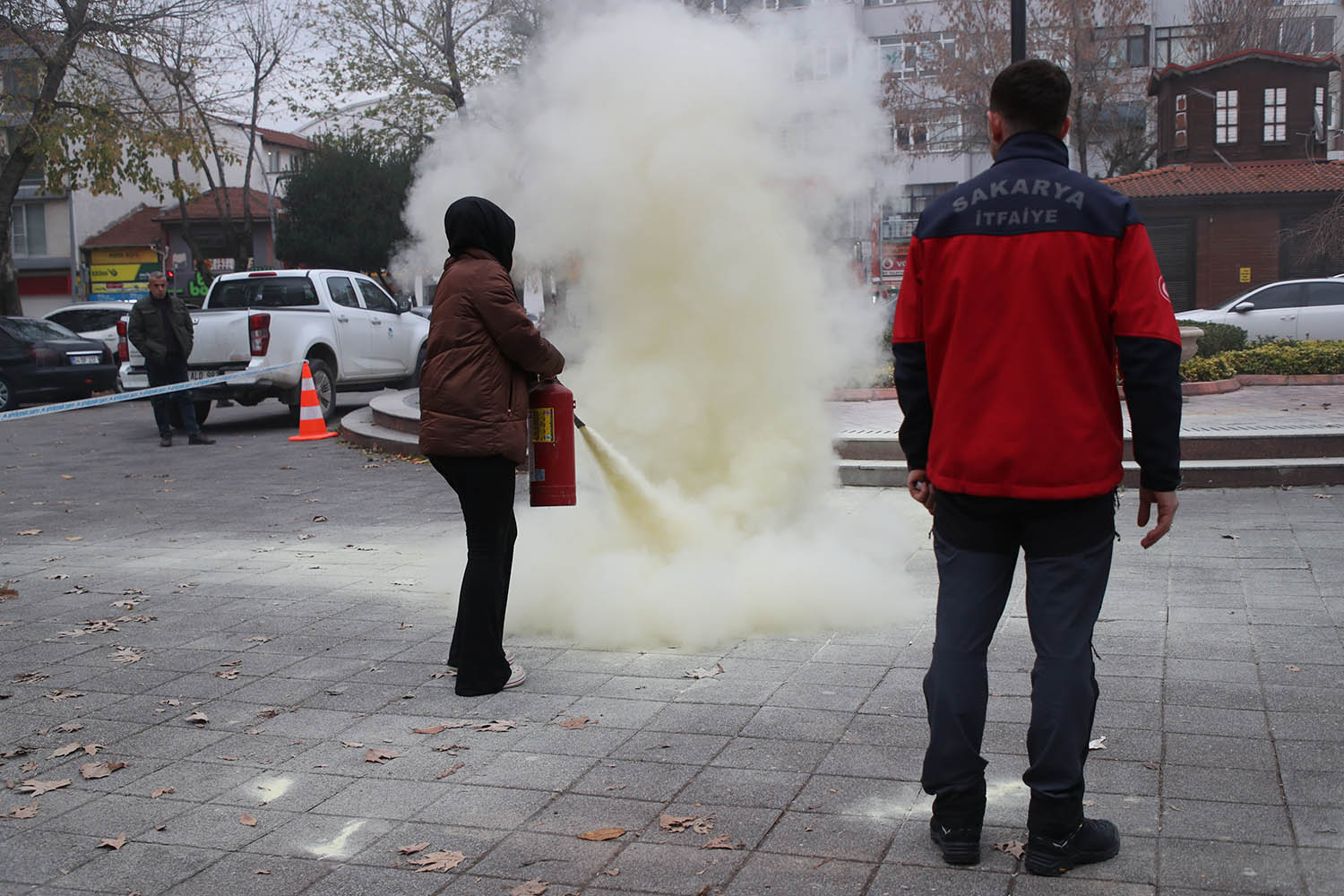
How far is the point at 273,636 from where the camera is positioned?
18.6 ft

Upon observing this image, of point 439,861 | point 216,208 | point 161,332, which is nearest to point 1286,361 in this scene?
point 161,332

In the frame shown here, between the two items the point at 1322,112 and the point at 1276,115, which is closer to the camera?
the point at 1276,115

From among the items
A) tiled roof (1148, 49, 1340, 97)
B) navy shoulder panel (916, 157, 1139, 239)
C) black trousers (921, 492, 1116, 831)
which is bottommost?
black trousers (921, 492, 1116, 831)

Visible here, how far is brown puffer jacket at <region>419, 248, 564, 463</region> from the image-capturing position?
4520 mm

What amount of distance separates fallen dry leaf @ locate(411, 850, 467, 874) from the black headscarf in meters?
2.32

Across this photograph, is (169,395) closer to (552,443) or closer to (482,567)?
(552,443)

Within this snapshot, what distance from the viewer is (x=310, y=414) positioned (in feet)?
47.6

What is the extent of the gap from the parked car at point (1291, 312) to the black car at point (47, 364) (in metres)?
18.5

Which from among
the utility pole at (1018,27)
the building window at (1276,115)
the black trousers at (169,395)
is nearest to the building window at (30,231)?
the black trousers at (169,395)

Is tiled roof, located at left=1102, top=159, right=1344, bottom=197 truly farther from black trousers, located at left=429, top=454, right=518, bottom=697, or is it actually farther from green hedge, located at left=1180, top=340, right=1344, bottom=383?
black trousers, located at left=429, top=454, right=518, bottom=697

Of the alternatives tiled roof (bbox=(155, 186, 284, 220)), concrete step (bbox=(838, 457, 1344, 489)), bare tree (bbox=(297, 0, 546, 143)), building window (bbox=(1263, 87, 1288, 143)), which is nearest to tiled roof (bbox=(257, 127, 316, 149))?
tiled roof (bbox=(155, 186, 284, 220))

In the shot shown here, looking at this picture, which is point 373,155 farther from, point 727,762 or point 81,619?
point 727,762

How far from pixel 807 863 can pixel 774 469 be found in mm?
3079

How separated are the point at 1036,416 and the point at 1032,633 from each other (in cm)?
56
